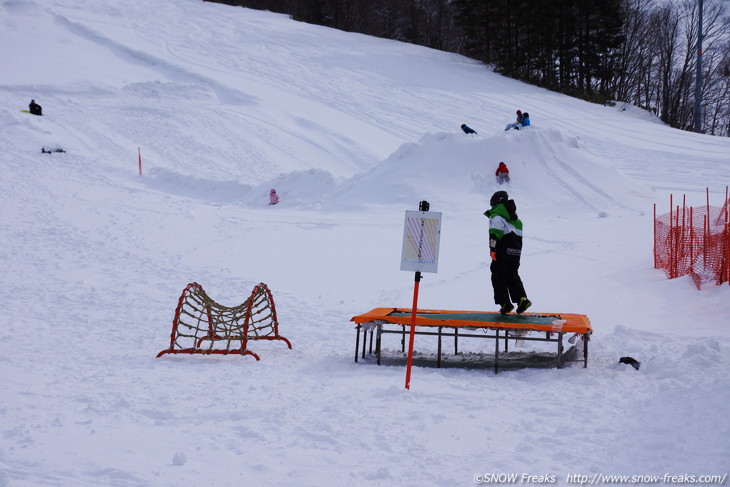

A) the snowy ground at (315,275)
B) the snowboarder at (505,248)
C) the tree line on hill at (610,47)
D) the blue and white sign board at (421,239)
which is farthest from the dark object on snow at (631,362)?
the tree line on hill at (610,47)

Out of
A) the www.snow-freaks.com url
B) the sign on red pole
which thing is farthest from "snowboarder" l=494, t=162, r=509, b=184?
the www.snow-freaks.com url

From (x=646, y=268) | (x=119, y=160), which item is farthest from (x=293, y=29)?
(x=646, y=268)

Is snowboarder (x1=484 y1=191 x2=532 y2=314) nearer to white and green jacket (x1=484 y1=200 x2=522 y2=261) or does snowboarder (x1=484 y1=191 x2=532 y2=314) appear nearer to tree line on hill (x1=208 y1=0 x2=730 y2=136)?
white and green jacket (x1=484 y1=200 x2=522 y2=261)

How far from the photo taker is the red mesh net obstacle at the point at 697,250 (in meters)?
9.72

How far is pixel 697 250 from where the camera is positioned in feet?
35.1

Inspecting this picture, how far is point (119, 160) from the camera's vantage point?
23.6 meters

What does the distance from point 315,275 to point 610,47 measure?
35332 millimetres

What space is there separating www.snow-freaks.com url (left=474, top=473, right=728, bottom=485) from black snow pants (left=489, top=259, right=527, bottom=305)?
369 cm

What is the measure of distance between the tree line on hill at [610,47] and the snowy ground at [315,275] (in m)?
6.64

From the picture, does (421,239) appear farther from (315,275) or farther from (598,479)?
(315,275)

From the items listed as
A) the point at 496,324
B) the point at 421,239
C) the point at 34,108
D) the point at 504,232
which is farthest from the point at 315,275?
the point at 34,108

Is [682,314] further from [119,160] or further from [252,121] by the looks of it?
[252,121]

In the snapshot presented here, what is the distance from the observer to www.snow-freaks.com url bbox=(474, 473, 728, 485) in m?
3.93

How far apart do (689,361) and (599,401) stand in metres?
1.35
